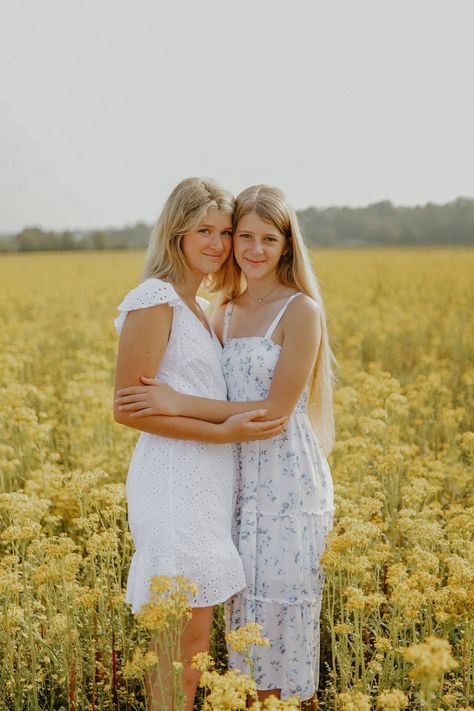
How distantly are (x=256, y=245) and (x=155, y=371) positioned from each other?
663mm

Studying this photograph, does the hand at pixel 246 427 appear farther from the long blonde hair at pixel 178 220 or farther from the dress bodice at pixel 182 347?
the long blonde hair at pixel 178 220

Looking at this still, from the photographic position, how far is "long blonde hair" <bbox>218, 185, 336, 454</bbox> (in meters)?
2.93

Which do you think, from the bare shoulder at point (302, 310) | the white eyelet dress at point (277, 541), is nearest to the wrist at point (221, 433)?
the white eyelet dress at point (277, 541)

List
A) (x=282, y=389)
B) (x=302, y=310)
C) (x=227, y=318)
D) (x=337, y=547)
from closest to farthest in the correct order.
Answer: (x=337, y=547) → (x=282, y=389) → (x=302, y=310) → (x=227, y=318)

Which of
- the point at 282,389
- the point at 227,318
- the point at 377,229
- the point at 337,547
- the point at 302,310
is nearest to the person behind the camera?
the point at 337,547

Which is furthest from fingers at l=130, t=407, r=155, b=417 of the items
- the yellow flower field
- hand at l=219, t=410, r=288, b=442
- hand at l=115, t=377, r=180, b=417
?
the yellow flower field

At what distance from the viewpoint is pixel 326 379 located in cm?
309

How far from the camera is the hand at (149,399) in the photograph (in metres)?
2.65

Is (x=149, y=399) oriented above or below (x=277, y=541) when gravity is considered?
above

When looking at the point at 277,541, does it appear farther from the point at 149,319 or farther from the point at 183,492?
the point at 149,319

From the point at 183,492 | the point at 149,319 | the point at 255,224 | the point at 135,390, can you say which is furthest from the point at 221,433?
the point at 255,224

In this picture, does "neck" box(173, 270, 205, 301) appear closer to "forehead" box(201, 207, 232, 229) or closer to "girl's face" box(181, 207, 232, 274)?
"girl's face" box(181, 207, 232, 274)

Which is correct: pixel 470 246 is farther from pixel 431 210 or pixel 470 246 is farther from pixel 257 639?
pixel 257 639

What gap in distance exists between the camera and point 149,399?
2.66 metres
